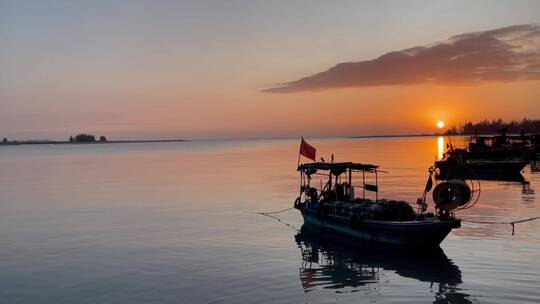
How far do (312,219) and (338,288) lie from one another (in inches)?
496

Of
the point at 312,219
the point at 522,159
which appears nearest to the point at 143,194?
the point at 312,219

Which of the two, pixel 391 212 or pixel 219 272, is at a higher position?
pixel 391 212

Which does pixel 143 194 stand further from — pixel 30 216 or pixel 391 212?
pixel 391 212

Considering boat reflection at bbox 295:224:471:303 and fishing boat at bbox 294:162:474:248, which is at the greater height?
fishing boat at bbox 294:162:474:248

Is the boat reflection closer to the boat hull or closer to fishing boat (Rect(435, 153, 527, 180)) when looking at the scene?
the boat hull

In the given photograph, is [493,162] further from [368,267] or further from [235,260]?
[235,260]

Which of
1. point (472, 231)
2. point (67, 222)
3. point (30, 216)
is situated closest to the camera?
point (472, 231)

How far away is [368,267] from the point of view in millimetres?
22656

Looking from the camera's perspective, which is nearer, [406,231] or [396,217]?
[406,231]

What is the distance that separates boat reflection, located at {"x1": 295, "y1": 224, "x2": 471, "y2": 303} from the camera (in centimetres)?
1978

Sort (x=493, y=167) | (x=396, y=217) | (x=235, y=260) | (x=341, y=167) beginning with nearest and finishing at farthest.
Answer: (x=235, y=260)
(x=396, y=217)
(x=341, y=167)
(x=493, y=167)

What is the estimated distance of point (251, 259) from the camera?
79.6ft

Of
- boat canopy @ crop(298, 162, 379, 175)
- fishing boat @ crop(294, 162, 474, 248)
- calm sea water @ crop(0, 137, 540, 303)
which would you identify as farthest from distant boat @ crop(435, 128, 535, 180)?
fishing boat @ crop(294, 162, 474, 248)

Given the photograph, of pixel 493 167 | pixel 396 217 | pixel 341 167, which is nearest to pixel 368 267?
pixel 396 217
